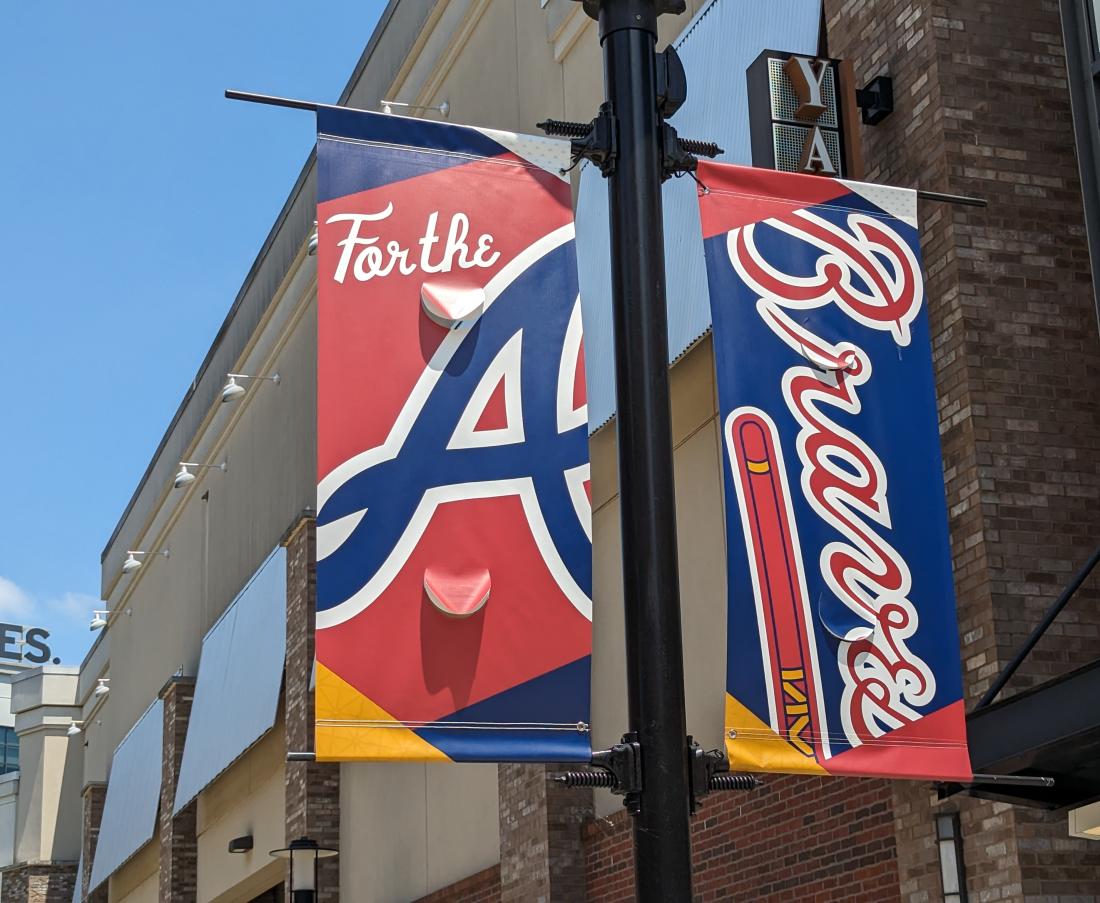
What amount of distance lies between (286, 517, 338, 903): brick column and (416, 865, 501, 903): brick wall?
380 centimetres

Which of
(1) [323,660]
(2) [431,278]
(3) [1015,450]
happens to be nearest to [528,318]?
(2) [431,278]

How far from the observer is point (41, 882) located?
4166cm

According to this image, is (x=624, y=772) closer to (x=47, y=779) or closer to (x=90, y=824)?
(x=90, y=824)

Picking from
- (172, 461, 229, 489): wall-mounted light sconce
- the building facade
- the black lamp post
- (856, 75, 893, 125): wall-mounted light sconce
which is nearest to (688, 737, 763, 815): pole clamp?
the building facade

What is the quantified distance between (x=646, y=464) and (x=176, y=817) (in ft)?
80.8

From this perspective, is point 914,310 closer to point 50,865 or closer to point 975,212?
point 975,212

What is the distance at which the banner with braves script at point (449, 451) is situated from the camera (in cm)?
555

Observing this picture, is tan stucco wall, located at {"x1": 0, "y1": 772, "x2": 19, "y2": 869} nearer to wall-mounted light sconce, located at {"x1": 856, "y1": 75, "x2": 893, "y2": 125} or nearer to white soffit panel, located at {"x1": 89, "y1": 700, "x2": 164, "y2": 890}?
white soffit panel, located at {"x1": 89, "y1": 700, "x2": 164, "y2": 890}

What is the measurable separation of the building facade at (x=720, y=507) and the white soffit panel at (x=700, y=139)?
0.04m

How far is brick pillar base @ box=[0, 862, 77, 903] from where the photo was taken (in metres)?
41.5

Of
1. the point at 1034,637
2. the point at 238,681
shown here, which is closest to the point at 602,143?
the point at 1034,637

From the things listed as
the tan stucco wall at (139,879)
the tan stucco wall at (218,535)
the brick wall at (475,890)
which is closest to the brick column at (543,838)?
the brick wall at (475,890)

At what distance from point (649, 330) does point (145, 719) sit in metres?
28.1

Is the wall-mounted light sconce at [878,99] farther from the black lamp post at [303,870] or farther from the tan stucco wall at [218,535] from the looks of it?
the tan stucco wall at [218,535]
